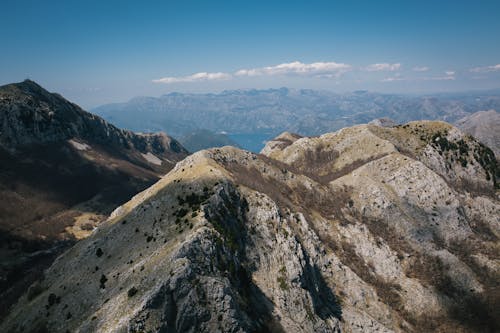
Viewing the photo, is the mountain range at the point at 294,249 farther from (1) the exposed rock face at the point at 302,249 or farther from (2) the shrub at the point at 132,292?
(1) the exposed rock face at the point at 302,249

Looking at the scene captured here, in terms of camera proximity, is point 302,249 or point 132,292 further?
point 302,249

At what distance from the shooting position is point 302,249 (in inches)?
3403

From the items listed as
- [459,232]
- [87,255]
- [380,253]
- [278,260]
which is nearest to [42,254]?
[87,255]

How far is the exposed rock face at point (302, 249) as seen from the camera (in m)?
50.8

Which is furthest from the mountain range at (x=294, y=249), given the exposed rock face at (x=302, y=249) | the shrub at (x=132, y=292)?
the exposed rock face at (x=302, y=249)

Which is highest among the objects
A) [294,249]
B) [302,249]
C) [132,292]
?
[132,292]

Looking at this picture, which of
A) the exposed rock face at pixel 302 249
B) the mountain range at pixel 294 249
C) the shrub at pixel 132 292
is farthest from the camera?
the mountain range at pixel 294 249

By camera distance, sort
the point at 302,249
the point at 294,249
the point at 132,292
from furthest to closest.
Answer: the point at 302,249 < the point at 294,249 < the point at 132,292

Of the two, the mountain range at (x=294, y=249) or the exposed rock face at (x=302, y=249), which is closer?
the exposed rock face at (x=302, y=249)

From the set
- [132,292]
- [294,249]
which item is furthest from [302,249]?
[132,292]

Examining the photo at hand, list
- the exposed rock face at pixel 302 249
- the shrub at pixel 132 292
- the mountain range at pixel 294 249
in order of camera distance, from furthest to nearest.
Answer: the mountain range at pixel 294 249
the exposed rock face at pixel 302 249
the shrub at pixel 132 292

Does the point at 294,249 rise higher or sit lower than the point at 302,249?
higher

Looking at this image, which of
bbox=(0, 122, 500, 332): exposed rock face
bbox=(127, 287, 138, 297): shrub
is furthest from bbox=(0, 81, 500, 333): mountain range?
bbox=(0, 122, 500, 332): exposed rock face

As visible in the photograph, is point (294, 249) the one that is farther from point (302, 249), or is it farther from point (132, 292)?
point (132, 292)
